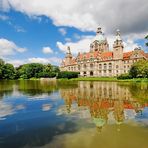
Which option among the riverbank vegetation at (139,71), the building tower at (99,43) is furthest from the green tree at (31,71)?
the riverbank vegetation at (139,71)

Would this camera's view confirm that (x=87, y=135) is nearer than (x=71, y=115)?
Yes

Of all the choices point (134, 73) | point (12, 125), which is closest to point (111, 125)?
point (12, 125)

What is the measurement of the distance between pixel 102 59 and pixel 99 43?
72.0 feet

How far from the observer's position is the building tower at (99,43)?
145 meters

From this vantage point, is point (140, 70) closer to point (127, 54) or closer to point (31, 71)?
point (127, 54)

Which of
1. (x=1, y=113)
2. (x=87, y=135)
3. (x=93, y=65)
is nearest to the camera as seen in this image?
(x=87, y=135)

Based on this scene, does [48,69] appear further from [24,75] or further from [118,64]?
[118,64]

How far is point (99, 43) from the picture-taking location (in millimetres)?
146250

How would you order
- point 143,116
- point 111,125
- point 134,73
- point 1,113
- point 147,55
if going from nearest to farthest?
1. point 111,125
2. point 143,116
3. point 1,113
4. point 134,73
5. point 147,55

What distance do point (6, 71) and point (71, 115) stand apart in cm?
12946

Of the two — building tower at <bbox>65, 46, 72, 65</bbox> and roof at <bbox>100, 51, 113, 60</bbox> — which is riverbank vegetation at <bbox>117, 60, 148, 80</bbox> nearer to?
roof at <bbox>100, 51, 113, 60</bbox>

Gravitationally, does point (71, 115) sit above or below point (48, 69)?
below

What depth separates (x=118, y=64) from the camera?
119 m

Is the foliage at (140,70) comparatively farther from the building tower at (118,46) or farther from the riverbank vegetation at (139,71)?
the building tower at (118,46)
